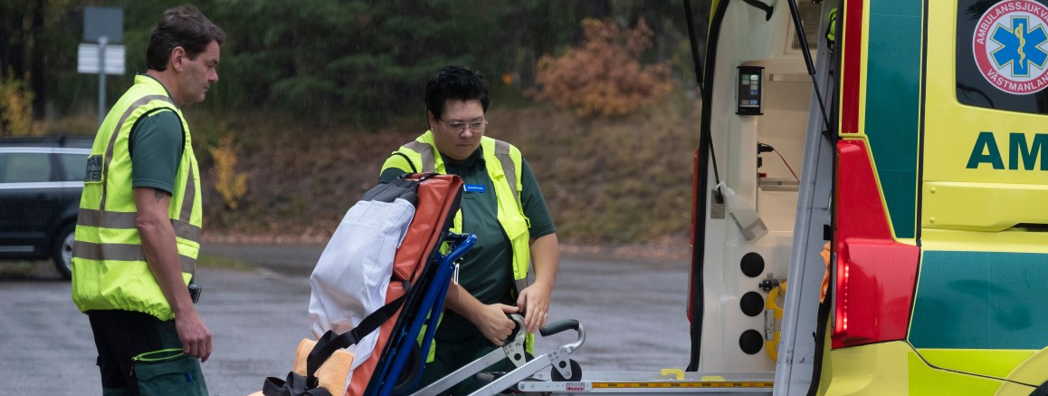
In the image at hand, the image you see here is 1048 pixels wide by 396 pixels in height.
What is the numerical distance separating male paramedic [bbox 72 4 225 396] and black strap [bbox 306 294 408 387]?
0.34m

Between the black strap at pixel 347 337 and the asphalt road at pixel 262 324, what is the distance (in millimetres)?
4072

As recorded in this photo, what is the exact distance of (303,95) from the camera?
1080 inches

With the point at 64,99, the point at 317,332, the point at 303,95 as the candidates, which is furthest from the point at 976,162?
the point at 64,99

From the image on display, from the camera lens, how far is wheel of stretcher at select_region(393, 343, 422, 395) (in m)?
4.29

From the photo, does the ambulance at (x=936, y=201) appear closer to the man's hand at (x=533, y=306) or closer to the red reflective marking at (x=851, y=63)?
the red reflective marking at (x=851, y=63)

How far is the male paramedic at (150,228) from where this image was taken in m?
3.98

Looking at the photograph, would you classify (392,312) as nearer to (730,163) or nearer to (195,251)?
(195,251)

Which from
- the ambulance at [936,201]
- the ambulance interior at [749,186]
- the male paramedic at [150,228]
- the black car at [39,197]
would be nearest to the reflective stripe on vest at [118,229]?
the male paramedic at [150,228]

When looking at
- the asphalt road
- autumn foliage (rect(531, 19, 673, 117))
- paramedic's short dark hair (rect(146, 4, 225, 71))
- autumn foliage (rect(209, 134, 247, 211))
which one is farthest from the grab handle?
autumn foliage (rect(531, 19, 673, 117))

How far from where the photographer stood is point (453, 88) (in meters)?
4.55

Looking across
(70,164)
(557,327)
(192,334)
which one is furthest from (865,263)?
(70,164)

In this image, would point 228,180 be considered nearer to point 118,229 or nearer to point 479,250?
point 479,250

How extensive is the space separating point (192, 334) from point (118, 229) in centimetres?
40

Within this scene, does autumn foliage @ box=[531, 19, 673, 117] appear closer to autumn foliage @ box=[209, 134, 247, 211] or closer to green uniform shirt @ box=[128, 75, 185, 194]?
autumn foliage @ box=[209, 134, 247, 211]
